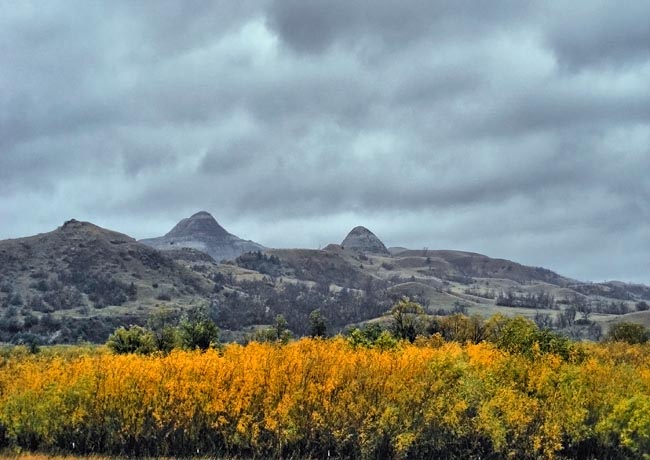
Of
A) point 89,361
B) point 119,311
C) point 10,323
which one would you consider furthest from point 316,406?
point 119,311

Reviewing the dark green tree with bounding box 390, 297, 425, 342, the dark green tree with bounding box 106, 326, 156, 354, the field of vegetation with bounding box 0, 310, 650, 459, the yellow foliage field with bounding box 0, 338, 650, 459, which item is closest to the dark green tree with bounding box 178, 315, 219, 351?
the dark green tree with bounding box 106, 326, 156, 354

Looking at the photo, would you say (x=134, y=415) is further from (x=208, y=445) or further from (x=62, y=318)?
(x=62, y=318)

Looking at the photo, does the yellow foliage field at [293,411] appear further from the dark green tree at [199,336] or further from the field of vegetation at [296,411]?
the dark green tree at [199,336]

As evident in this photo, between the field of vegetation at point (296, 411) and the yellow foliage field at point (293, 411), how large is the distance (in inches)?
1.6

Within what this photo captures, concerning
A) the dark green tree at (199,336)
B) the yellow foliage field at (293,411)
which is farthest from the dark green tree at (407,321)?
the yellow foliage field at (293,411)

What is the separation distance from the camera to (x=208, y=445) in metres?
22.0

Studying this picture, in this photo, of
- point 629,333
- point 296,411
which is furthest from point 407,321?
point 296,411

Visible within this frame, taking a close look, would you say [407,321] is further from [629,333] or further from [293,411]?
[293,411]

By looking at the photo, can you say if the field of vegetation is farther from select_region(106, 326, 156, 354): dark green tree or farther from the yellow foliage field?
select_region(106, 326, 156, 354): dark green tree

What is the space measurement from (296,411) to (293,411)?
0.38 ft

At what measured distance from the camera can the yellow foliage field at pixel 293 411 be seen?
21500mm

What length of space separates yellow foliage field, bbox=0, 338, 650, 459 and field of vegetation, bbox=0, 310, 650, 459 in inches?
1.6

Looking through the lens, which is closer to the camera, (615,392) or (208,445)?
(208,445)

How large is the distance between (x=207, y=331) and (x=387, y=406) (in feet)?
95.0
